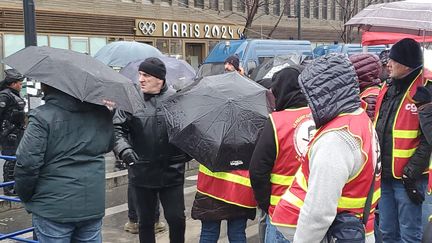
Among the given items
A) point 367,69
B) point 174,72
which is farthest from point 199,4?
point 367,69

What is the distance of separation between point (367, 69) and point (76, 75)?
2.54 m

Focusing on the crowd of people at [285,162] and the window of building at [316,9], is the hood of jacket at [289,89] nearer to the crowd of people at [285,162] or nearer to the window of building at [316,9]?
the crowd of people at [285,162]

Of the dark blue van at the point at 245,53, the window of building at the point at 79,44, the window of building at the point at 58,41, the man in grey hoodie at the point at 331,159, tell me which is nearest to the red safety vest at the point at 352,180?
the man in grey hoodie at the point at 331,159

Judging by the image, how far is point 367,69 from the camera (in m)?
4.76

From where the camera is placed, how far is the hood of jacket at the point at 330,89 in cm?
267

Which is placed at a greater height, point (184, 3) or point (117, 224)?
point (184, 3)

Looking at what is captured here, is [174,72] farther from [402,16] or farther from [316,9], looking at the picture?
[316,9]

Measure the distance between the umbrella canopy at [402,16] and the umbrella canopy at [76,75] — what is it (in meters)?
2.33

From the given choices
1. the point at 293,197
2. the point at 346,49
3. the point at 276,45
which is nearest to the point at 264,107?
the point at 293,197

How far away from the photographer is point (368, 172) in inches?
104

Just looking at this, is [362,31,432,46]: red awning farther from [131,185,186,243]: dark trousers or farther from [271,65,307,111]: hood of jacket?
[131,185,186,243]: dark trousers

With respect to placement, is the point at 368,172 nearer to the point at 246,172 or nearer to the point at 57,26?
the point at 246,172

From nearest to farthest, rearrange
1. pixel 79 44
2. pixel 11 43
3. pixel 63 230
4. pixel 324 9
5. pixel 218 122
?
1. pixel 63 230
2. pixel 218 122
3. pixel 11 43
4. pixel 79 44
5. pixel 324 9

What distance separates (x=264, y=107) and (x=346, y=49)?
16.0m
